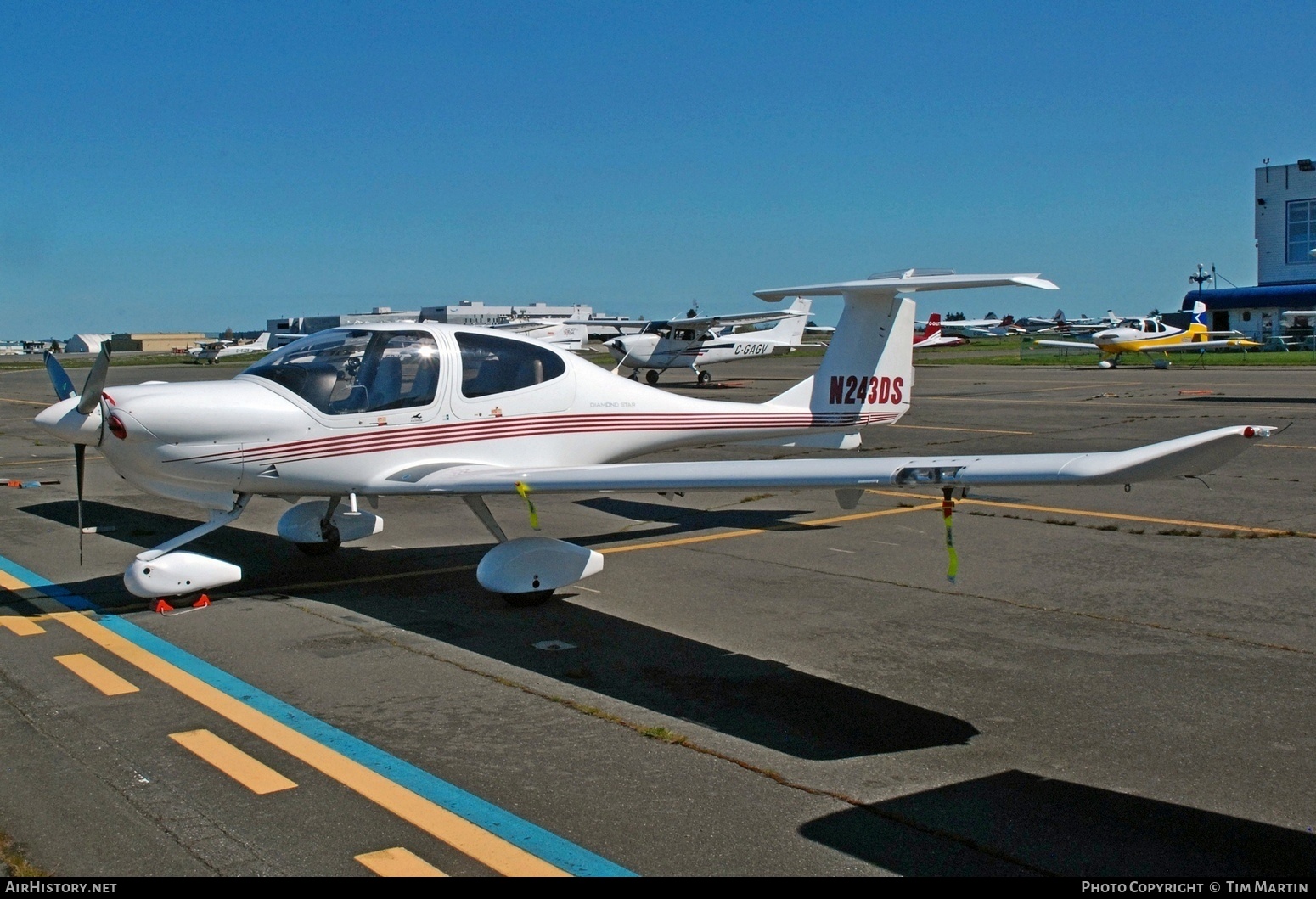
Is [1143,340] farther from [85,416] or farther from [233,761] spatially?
[233,761]

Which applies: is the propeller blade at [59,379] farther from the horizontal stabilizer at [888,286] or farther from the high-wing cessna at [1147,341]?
the high-wing cessna at [1147,341]

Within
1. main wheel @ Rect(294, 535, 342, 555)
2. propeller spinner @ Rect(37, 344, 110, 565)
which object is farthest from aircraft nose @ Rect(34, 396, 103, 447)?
main wheel @ Rect(294, 535, 342, 555)

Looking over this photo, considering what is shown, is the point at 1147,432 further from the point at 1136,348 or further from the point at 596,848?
the point at 1136,348

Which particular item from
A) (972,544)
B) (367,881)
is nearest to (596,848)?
(367,881)

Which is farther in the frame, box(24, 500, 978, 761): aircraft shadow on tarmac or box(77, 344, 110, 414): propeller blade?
box(77, 344, 110, 414): propeller blade

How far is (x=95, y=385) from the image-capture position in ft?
23.8

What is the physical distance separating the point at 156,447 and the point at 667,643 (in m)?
3.80

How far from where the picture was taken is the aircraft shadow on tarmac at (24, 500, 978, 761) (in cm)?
528

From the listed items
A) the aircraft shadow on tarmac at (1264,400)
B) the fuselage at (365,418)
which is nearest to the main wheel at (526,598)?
the fuselage at (365,418)

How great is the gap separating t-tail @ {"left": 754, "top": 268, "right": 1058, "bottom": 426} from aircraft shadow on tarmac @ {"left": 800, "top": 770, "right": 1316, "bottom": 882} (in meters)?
5.93

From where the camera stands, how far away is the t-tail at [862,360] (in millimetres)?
10125

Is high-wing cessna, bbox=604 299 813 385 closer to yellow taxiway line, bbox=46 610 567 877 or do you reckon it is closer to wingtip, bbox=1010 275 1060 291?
wingtip, bbox=1010 275 1060 291

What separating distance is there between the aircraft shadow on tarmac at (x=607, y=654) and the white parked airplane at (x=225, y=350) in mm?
67926

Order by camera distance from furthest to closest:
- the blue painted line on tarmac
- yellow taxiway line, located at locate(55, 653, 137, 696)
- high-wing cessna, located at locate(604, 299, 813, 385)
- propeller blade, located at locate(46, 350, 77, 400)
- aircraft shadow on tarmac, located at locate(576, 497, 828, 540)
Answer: high-wing cessna, located at locate(604, 299, 813, 385)
aircraft shadow on tarmac, located at locate(576, 497, 828, 540)
propeller blade, located at locate(46, 350, 77, 400)
yellow taxiway line, located at locate(55, 653, 137, 696)
the blue painted line on tarmac
